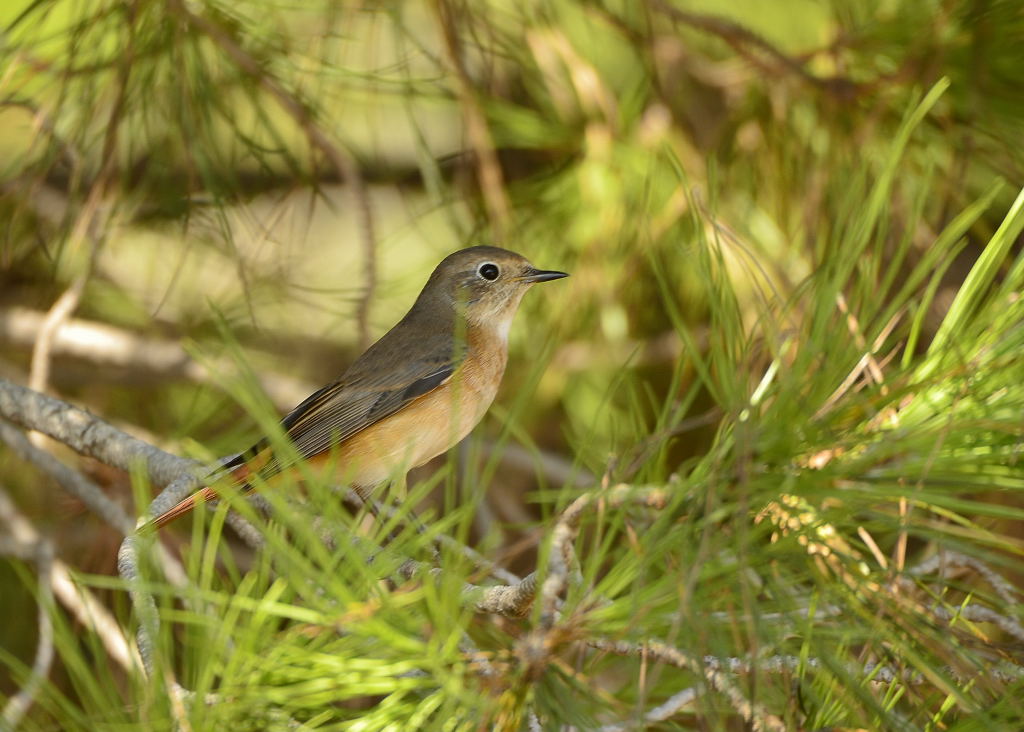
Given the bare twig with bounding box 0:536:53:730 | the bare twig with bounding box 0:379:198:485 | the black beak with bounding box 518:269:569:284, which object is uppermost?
the black beak with bounding box 518:269:569:284

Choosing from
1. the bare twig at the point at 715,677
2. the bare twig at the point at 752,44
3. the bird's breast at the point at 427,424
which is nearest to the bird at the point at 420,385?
the bird's breast at the point at 427,424

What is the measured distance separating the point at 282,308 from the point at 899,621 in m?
3.37

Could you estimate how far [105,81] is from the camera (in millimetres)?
3150

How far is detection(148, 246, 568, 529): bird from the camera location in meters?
3.69

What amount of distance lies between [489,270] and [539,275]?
23 cm

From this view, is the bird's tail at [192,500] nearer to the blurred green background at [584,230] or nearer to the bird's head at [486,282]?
the blurred green background at [584,230]

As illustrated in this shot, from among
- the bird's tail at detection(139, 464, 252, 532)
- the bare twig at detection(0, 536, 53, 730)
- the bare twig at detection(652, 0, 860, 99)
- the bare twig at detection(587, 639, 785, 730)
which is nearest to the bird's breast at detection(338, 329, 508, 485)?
the bird's tail at detection(139, 464, 252, 532)

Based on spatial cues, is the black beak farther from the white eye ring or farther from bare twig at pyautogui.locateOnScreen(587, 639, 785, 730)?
bare twig at pyautogui.locateOnScreen(587, 639, 785, 730)

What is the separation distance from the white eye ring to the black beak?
97mm

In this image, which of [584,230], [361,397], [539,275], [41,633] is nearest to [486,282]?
[539,275]

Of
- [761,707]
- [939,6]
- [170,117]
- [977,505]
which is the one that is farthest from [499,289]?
[977,505]

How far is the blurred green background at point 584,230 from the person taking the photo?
166 centimetres

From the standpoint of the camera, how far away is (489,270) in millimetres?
3967

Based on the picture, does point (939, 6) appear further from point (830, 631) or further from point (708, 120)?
point (830, 631)
